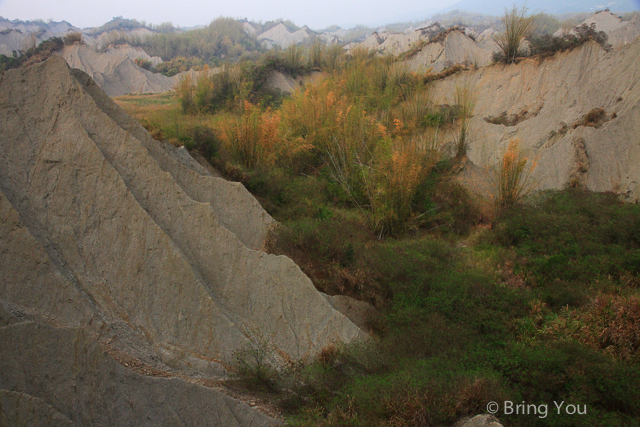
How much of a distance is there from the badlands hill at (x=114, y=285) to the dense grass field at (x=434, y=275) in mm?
562

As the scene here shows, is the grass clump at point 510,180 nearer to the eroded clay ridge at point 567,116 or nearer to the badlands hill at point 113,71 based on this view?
the eroded clay ridge at point 567,116

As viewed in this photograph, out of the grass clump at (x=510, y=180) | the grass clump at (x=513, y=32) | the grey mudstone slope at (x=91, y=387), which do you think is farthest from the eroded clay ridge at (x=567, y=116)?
the grey mudstone slope at (x=91, y=387)

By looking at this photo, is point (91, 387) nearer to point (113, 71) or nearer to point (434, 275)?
point (434, 275)

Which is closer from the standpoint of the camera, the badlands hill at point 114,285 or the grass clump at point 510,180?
the badlands hill at point 114,285

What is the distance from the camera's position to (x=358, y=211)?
8805 millimetres

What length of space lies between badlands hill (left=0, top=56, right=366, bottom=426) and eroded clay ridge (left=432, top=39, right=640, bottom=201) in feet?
24.2

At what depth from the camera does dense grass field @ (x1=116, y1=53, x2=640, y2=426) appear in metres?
3.67

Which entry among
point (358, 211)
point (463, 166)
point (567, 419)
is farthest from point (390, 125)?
point (567, 419)

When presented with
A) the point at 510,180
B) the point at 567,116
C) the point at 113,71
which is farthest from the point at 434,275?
the point at 113,71

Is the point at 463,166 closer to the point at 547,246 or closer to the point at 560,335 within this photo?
the point at 547,246

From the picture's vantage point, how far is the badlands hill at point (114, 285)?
135 inches

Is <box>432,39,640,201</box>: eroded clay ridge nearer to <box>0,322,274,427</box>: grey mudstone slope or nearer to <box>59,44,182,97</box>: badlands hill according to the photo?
<box>0,322,274,427</box>: grey mudstone slope

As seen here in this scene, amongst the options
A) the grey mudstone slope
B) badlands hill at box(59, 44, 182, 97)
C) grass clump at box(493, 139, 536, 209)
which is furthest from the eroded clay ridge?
badlands hill at box(59, 44, 182, 97)

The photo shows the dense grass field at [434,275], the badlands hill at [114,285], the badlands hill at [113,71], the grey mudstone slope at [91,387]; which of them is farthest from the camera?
the badlands hill at [113,71]
